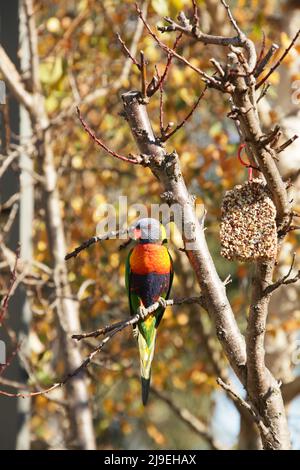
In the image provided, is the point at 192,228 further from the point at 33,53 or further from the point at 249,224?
the point at 33,53

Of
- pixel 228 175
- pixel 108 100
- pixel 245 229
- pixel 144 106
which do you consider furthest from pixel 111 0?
pixel 245 229

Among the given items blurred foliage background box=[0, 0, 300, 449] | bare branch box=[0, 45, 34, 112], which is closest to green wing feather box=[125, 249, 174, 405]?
blurred foliage background box=[0, 0, 300, 449]

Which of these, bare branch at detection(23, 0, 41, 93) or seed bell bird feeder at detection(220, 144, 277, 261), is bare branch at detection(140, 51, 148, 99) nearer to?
seed bell bird feeder at detection(220, 144, 277, 261)

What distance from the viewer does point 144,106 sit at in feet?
5.53

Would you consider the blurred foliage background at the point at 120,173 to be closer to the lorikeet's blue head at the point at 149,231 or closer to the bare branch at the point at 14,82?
the bare branch at the point at 14,82

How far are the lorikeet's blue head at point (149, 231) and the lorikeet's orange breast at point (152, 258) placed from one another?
0.03 metres

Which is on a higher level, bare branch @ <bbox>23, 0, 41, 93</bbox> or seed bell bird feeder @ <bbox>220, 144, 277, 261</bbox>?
bare branch @ <bbox>23, 0, 41, 93</bbox>

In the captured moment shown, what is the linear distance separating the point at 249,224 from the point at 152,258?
1.13ft

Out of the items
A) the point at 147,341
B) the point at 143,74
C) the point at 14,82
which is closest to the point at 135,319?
the point at 147,341

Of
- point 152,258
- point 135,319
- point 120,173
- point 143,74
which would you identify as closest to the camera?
point 143,74

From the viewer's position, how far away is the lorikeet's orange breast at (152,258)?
177 centimetres

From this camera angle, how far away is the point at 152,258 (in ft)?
5.85

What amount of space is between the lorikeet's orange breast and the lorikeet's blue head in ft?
0.09

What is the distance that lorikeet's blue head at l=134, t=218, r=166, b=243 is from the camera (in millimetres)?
1729
